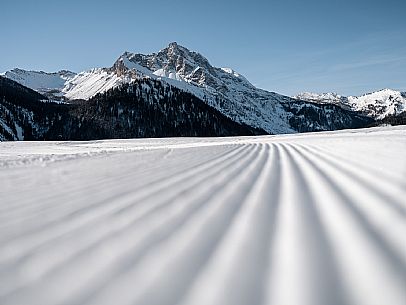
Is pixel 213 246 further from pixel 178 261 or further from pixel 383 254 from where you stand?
pixel 383 254

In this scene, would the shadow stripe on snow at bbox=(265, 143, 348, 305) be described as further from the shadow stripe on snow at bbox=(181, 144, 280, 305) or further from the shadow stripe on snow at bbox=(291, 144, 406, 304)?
the shadow stripe on snow at bbox=(291, 144, 406, 304)

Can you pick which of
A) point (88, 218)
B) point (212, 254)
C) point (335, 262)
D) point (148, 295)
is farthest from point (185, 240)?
point (88, 218)

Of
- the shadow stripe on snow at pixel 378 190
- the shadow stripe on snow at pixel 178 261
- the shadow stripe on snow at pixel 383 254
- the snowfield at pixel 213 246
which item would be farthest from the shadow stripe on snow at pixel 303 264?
the shadow stripe on snow at pixel 378 190

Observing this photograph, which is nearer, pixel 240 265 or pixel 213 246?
pixel 240 265

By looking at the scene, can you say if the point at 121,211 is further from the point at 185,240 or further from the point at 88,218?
the point at 185,240

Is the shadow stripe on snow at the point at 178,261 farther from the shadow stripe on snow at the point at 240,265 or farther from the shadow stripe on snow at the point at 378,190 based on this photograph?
the shadow stripe on snow at the point at 378,190

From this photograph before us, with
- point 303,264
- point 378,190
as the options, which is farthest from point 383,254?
point 378,190

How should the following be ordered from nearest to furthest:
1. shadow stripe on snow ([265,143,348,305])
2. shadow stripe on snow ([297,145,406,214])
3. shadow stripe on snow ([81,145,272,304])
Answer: shadow stripe on snow ([265,143,348,305]) < shadow stripe on snow ([81,145,272,304]) < shadow stripe on snow ([297,145,406,214])

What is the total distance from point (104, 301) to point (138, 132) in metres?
121

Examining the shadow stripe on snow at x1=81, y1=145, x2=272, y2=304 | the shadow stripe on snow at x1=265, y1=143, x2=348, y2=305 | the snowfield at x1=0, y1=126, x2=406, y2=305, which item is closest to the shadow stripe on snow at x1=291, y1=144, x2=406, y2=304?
the snowfield at x1=0, y1=126, x2=406, y2=305

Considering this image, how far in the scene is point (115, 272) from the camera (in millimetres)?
1914

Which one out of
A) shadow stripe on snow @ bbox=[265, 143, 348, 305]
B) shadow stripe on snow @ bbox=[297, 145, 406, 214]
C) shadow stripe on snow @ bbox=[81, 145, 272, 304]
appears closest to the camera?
shadow stripe on snow @ bbox=[265, 143, 348, 305]

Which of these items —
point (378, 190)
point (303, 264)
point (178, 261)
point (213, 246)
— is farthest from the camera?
point (378, 190)

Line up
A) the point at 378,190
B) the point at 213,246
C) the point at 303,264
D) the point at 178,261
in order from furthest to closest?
the point at 378,190
the point at 213,246
the point at 178,261
the point at 303,264
